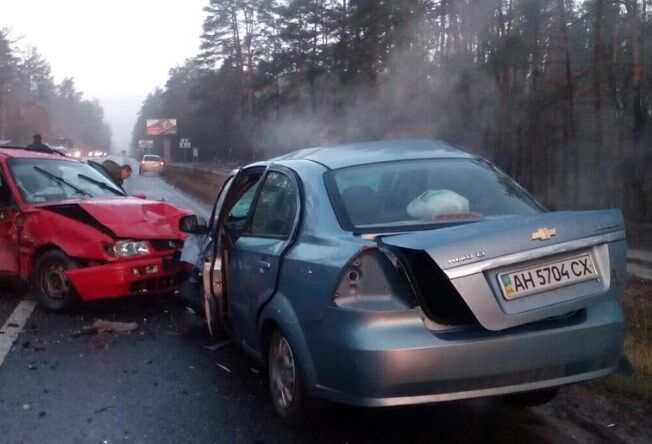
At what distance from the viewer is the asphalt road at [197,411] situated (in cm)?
385

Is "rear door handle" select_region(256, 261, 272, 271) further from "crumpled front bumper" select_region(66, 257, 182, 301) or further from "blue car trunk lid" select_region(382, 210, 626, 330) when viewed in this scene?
"crumpled front bumper" select_region(66, 257, 182, 301)

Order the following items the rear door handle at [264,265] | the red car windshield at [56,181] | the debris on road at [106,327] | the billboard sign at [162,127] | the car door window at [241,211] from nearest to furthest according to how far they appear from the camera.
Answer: the rear door handle at [264,265] → the car door window at [241,211] → the debris on road at [106,327] → the red car windshield at [56,181] → the billboard sign at [162,127]

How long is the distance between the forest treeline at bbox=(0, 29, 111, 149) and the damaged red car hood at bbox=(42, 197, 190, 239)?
187 ft

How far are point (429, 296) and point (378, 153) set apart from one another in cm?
141

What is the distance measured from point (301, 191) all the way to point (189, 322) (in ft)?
8.90

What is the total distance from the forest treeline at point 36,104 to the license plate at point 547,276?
61.4 meters

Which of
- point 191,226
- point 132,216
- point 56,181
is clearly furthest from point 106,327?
point 56,181

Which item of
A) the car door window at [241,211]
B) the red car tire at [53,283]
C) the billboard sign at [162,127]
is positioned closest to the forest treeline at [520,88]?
the red car tire at [53,283]

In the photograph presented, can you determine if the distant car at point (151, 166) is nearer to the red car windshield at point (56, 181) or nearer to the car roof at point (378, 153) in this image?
the red car windshield at point (56, 181)

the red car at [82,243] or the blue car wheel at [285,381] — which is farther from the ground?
the red car at [82,243]

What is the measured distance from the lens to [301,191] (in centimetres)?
415

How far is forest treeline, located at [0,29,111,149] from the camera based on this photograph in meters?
73.2

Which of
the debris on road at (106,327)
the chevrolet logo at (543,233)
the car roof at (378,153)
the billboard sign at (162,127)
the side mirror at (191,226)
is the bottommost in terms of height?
the debris on road at (106,327)

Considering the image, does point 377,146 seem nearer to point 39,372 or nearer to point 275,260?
point 275,260
